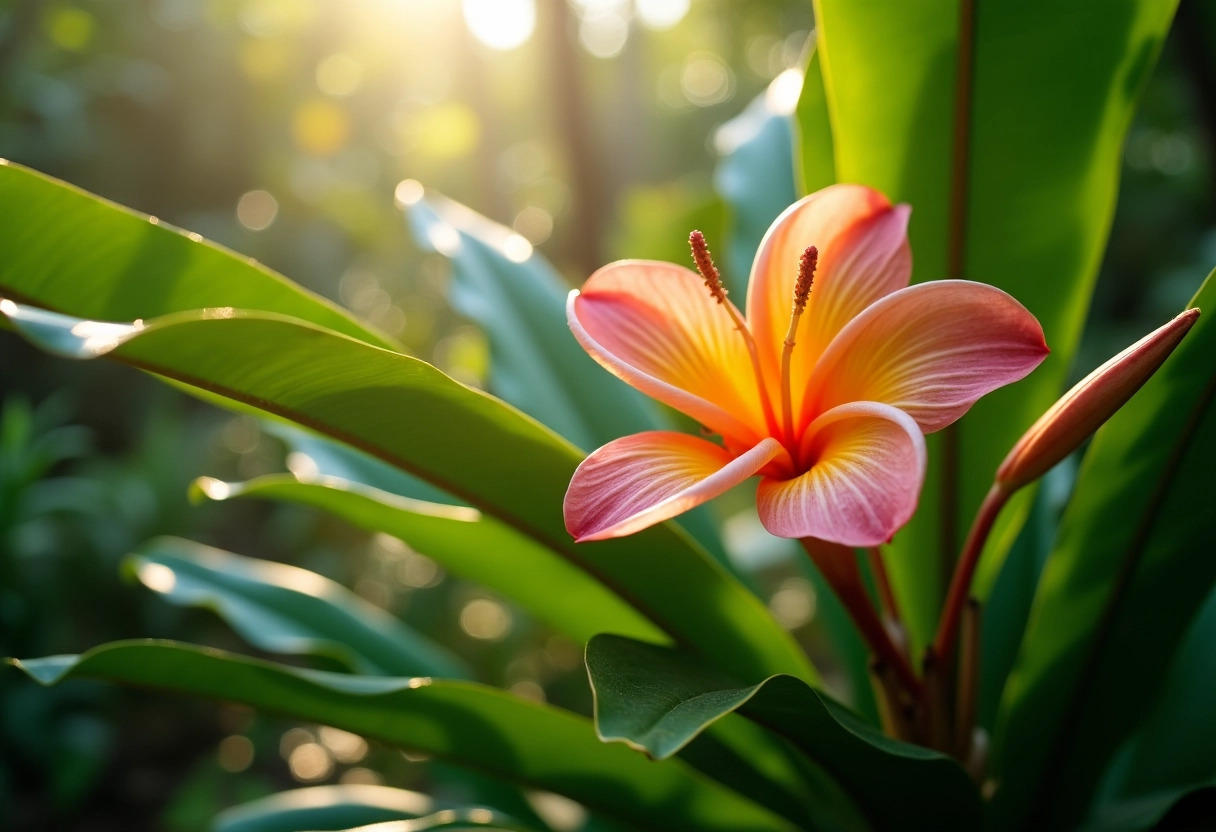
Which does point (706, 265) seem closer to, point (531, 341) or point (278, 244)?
point (531, 341)

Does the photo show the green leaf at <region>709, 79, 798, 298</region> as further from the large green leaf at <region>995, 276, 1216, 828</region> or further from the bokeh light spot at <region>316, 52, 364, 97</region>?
the bokeh light spot at <region>316, 52, 364, 97</region>

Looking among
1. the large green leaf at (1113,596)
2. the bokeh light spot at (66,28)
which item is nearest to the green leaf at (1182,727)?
→ the large green leaf at (1113,596)

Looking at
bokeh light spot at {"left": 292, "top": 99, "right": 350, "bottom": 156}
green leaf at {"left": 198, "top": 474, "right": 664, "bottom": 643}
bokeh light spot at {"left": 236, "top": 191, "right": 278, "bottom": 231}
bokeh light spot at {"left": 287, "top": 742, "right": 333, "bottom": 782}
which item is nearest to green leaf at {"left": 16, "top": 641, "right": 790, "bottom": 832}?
green leaf at {"left": 198, "top": 474, "right": 664, "bottom": 643}

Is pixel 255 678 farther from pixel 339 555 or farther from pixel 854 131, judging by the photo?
pixel 339 555

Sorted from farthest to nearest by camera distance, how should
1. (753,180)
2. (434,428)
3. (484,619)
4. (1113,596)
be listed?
(484,619), (753,180), (1113,596), (434,428)

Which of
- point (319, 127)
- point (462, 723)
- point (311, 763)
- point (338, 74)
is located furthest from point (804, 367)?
point (338, 74)

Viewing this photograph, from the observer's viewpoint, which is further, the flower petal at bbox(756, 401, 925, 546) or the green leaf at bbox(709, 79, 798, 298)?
the green leaf at bbox(709, 79, 798, 298)

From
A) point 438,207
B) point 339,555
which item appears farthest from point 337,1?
point 438,207
